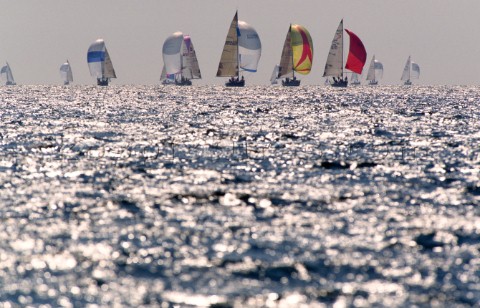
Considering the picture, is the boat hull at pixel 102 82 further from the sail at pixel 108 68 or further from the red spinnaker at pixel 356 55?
the red spinnaker at pixel 356 55

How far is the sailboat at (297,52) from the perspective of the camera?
370 feet

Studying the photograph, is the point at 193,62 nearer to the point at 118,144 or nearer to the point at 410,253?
the point at 118,144

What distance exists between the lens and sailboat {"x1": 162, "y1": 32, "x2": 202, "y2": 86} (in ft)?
443

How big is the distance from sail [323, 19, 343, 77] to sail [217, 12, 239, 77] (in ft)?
51.6

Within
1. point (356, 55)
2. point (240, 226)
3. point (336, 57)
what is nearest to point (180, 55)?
point (336, 57)

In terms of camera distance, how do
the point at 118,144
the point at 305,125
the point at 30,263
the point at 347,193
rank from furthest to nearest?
1. the point at 305,125
2. the point at 118,144
3. the point at 347,193
4. the point at 30,263

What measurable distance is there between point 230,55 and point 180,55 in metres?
31.0

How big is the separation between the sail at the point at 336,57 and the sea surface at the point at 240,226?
8026 cm

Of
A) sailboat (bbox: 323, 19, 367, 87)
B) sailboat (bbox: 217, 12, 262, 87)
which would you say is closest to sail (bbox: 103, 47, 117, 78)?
sailboat (bbox: 217, 12, 262, 87)

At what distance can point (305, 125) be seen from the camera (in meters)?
43.5

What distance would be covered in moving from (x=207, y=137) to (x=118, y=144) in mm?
4970

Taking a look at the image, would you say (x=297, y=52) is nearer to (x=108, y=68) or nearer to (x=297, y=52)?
(x=297, y=52)

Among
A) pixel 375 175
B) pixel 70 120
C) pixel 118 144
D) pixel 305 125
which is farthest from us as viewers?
pixel 70 120

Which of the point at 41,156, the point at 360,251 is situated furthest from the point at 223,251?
the point at 41,156
